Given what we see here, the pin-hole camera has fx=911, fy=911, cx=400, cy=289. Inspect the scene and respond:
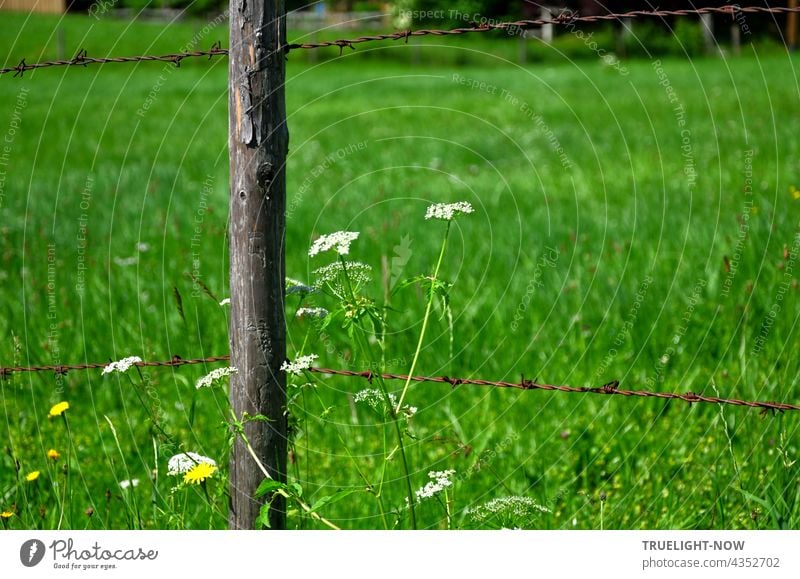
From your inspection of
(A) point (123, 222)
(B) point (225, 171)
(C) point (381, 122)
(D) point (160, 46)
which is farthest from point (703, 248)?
(D) point (160, 46)

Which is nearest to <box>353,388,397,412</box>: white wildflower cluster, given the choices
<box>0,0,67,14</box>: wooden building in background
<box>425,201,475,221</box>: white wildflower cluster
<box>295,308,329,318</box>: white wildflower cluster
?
<box>295,308,329,318</box>: white wildflower cluster

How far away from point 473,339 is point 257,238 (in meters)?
2.27

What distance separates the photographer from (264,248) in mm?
2365

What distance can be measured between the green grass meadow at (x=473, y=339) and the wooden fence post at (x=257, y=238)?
124 mm

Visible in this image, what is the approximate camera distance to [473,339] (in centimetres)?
447

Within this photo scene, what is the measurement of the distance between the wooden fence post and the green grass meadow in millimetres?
124

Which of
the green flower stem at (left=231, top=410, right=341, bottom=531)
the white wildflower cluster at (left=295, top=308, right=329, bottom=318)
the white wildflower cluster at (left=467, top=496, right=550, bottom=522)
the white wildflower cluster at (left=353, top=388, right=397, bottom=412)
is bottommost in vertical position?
the white wildflower cluster at (left=467, top=496, right=550, bottom=522)

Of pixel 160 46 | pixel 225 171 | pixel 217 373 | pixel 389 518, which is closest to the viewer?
pixel 217 373

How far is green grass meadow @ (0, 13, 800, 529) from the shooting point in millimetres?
3076

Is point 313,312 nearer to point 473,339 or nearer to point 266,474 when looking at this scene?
point 266,474

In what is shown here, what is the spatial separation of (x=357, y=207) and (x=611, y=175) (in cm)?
278

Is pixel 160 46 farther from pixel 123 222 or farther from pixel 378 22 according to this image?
pixel 123 222

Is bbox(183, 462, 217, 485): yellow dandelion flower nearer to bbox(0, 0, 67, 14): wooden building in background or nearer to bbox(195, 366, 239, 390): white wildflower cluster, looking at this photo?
bbox(195, 366, 239, 390): white wildflower cluster

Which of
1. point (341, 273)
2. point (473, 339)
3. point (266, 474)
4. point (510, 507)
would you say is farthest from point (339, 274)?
point (473, 339)
